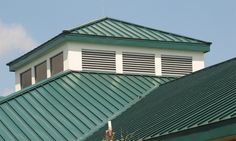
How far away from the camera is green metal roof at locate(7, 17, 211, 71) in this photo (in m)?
29.5

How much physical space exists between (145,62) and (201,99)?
10.4 metres

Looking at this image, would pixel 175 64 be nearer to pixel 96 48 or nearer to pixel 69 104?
pixel 96 48

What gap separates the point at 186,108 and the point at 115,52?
403 inches

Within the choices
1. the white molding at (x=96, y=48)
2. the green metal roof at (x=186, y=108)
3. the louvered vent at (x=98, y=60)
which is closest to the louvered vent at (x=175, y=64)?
the white molding at (x=96, y=48)

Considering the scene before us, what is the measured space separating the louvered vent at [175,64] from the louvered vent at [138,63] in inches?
23.5

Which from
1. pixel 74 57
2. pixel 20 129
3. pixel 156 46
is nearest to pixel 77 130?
pixel 20 129

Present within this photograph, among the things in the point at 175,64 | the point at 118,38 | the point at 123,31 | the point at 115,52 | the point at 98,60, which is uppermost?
the point at 123,31

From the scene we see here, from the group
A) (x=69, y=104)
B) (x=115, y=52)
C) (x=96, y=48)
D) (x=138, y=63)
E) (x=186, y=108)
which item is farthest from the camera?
(x=138, y=63)

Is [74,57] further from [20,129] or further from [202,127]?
[202,127]

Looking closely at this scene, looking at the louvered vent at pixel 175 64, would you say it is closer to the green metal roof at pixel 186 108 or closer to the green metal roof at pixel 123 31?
the green metal roof at pixel 123 31

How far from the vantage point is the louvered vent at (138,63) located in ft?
99.2

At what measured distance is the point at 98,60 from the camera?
29891mm

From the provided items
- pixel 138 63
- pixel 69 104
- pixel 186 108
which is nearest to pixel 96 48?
pixel 138 63

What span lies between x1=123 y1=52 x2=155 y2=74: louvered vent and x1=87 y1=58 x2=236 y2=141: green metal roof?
229 centimetres
